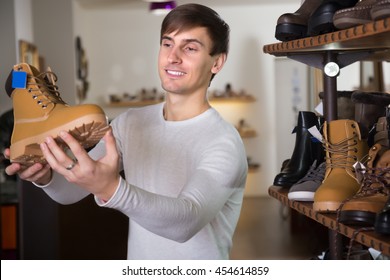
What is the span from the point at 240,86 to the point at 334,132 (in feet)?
1.13

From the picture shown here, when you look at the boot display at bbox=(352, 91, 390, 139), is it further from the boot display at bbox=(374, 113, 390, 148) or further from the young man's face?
the young man's face

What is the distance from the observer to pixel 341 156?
1.13 m

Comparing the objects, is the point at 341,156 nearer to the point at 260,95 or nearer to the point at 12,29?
the point at 260,95

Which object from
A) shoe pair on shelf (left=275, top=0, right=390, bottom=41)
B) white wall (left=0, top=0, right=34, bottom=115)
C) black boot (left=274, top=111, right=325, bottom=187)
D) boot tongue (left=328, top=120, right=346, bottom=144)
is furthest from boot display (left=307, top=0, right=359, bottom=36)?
white wall (left=0, top=0, right=34, bottom=115)

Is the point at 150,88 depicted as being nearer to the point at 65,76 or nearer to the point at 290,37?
the point at 65,76

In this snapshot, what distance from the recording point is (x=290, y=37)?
122 centimetres

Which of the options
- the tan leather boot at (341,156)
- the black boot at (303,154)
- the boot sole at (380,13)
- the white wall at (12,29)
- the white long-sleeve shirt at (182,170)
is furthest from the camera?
the white wall at (12,29)

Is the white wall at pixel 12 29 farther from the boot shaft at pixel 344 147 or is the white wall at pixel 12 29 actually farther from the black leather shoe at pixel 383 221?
the black leather shoe at pixel 383 221

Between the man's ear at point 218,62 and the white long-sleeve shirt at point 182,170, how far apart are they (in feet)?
0.27

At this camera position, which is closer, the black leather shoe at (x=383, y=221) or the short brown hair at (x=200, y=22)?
the black leather shoe at (x=383, y=221)

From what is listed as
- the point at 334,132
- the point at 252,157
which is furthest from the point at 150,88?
the point at 334,132

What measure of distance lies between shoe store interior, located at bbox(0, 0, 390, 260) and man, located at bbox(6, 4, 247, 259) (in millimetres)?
47

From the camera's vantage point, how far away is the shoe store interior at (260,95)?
1138 mm

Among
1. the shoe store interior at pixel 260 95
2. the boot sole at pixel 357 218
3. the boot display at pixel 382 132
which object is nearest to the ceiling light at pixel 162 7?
the shoe store interior at pixel 260 95
